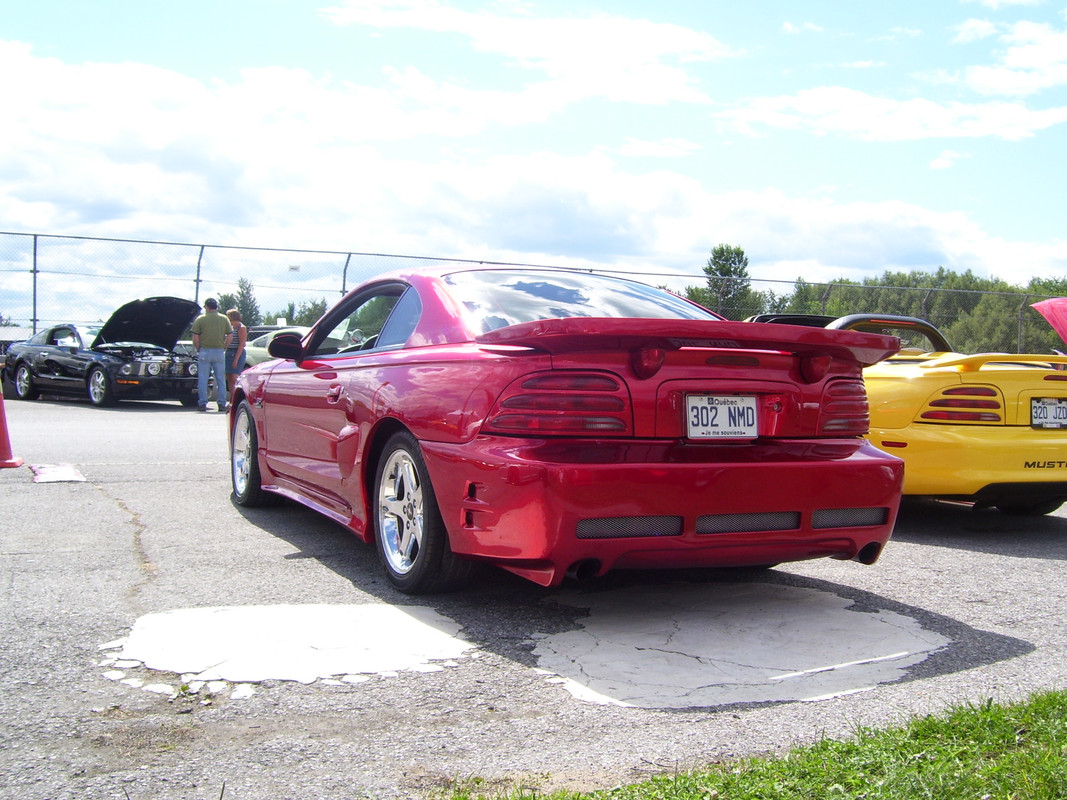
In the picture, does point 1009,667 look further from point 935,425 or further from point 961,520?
point 961,520

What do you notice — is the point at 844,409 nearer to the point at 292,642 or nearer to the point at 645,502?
the point at 645,502

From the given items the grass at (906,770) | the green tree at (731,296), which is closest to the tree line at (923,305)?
the green tree at (731,296)

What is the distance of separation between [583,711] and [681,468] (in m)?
0.95

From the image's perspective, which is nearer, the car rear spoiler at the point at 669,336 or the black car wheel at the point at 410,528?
the car rear spoiler at the point at 669,336

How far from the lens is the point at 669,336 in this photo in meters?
3.38

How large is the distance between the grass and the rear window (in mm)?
1933

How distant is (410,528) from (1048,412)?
385cm

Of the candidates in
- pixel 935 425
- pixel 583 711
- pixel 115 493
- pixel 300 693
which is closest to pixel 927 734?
pixel 583 711

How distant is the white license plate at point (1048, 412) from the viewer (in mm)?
5695

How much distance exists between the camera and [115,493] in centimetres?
643

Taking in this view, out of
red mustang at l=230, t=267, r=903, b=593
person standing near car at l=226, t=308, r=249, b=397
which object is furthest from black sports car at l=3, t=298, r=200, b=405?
red mustang at l=230, t=267, r=903, b=593

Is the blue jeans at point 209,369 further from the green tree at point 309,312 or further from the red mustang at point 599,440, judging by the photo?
the red mustang at point 599,440

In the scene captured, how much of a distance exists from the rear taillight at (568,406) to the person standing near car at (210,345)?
1216cm

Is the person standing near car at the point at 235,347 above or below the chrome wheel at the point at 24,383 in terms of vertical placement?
above
